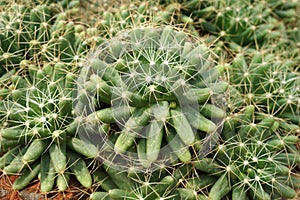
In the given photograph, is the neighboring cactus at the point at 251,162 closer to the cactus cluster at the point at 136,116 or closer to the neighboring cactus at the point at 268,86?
the cactus cluster at the point at 136,116

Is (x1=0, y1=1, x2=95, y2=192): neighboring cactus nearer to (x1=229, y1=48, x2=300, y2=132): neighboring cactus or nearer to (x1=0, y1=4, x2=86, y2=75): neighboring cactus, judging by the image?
(x1=0, y1=4, x2=86, y2=75): neighboring cactus

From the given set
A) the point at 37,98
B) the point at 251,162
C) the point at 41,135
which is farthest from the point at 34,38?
the point at 251,162

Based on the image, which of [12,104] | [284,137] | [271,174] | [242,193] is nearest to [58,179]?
[12,104]

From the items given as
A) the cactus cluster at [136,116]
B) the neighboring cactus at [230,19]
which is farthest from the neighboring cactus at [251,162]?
the neighboring cactus at [230,19]

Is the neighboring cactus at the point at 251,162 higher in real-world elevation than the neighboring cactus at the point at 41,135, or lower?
lower

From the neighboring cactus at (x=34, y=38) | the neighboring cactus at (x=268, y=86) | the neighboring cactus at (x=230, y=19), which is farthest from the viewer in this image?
the neighboring cactus at (x=230, y=19)

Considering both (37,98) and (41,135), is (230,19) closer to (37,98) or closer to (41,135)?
(37,98)

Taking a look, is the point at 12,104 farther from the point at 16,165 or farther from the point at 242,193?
the point at 242,193
